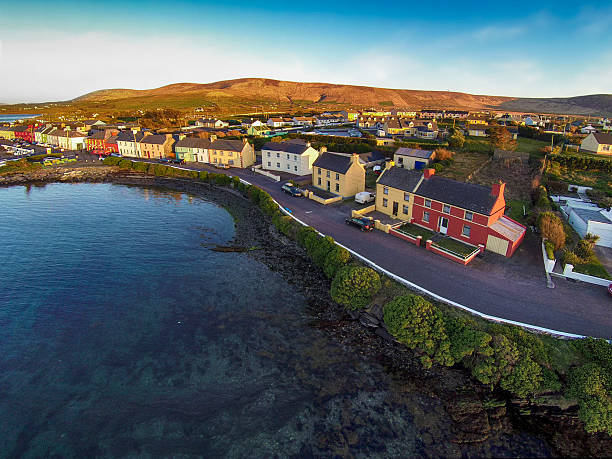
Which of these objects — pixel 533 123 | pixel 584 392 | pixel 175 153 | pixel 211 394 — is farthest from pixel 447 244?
pixel 533 123

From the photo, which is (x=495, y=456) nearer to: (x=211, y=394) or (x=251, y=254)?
(x=211, y=394)

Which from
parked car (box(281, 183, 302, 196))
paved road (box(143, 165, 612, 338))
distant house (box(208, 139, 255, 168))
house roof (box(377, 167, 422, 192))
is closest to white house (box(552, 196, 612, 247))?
paved road (box(143, 165, 612, 338))

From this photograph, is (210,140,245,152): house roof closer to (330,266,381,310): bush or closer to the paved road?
the paved road

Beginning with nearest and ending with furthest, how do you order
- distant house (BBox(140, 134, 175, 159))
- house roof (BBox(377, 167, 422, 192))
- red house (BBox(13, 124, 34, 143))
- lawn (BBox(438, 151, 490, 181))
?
house roof (BBox(377, 167, 422, 192))
lawn (BBox(438, 151, 490, 181))
distant house (BBox(140, 134, 175, 159))
red house (BBox(13, 124, 34, 143))

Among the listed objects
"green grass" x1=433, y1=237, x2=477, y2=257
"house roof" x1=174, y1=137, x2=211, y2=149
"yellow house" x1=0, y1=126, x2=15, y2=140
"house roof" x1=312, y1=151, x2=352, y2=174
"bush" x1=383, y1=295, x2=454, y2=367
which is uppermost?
"yellow house" x1=0, y1=126, x2=15, y2=140

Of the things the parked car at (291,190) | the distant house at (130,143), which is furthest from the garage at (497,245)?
the distant house at (130,143)

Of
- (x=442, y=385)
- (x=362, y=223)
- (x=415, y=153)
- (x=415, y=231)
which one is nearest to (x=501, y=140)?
(x=415, y=153)

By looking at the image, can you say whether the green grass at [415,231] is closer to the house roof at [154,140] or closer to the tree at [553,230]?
the tree at [553,230]
